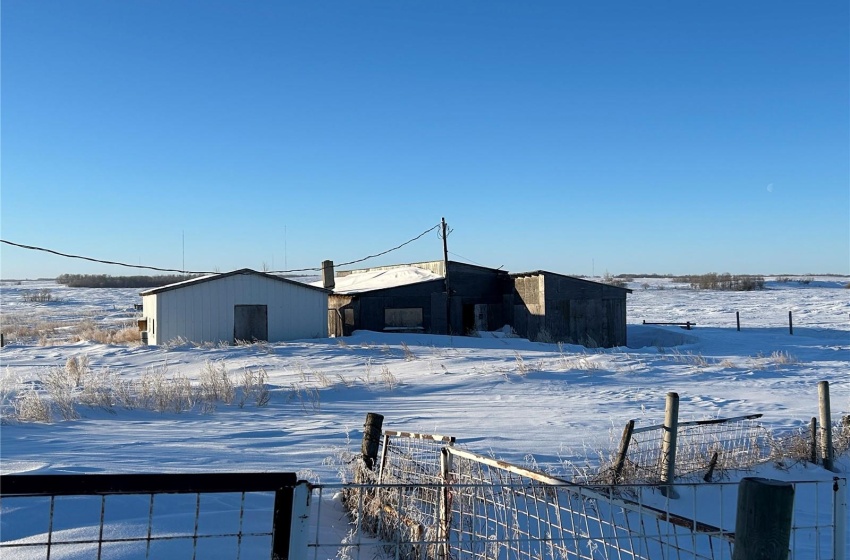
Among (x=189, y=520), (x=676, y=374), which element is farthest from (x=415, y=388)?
(x=189, y=520)

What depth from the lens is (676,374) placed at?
1609cm

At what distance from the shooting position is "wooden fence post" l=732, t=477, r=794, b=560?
9.29 feet

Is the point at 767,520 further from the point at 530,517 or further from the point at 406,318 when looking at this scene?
the point at 406,318

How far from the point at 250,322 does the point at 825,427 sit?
20532mm

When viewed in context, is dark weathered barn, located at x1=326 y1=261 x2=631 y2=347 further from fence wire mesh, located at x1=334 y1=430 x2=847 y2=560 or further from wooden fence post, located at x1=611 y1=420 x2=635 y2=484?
wooden fence post, located at x1=611 y1=420 x2=635 y2=484

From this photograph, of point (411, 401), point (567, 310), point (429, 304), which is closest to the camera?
point (411, 401)

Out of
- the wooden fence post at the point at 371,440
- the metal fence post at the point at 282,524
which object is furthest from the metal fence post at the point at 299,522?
the wooden fence post at the point at 371,440

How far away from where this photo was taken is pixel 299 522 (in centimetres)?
294

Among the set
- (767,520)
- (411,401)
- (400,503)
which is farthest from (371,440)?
(411,401)

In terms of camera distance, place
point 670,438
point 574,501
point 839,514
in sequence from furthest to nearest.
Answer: point 670,438 → point 574,501 → point 839,514

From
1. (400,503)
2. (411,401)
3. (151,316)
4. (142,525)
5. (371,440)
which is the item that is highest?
(151,316)

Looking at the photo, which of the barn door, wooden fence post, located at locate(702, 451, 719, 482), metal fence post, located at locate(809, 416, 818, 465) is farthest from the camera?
the barn door

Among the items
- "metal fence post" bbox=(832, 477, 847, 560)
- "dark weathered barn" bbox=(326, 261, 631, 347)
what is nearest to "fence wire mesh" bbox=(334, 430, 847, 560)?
"metal fence post" bbox=(832, 477, 847, 560)

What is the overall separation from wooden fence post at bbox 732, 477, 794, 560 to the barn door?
24.0 meters
